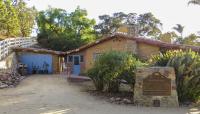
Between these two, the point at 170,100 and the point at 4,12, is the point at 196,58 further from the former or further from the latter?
the point at 4,12

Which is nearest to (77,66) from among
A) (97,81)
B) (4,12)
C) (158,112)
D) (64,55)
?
(64,55)

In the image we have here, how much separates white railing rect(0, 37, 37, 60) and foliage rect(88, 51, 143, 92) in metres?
11.3

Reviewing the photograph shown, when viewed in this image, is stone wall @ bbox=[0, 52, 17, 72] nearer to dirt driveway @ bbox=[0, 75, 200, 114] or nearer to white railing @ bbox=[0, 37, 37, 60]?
white railing @ bbox=[0, 37, 37, 60]

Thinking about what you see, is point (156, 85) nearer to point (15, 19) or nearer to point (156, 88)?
point (156, 88)

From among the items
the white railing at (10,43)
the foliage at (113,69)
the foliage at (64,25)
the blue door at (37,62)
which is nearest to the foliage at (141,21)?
the foliage at (64,25)

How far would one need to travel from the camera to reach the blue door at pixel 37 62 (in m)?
36.3

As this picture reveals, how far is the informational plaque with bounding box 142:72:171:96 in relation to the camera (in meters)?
15.1

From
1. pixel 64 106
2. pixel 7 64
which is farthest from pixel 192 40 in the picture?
pixel 64 106

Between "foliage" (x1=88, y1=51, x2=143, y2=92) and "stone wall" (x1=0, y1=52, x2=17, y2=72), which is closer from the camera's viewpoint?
"foliage" (x1=88, y1=51, x2=143, y2=92)

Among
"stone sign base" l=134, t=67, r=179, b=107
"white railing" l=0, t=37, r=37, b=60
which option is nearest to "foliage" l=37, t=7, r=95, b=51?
"white railing" l=0, t=37, r=37, b=60

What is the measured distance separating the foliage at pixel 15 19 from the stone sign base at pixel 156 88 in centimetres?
2029

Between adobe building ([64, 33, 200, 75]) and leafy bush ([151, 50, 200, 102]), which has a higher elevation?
adobe building ([64, 33, 200, 75])

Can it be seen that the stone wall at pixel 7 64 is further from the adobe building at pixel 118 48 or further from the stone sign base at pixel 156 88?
the stone sign base at pixel 156 88

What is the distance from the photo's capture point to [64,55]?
37781 millimetres
